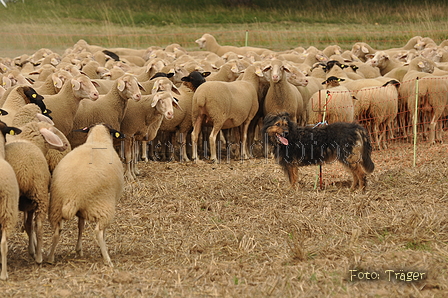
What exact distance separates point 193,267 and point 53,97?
4.37 metres

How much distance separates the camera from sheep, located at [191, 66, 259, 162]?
34.8 ft

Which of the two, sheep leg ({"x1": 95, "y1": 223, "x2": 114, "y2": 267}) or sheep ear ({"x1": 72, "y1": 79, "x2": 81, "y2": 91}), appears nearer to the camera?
sheep leg ({"x1": 95, "y1": 223, "x2": 114, "y2": 267})

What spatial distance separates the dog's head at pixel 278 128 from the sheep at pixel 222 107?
7.59 feet

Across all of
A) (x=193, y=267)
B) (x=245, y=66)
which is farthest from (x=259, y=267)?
(x=245, y=66)

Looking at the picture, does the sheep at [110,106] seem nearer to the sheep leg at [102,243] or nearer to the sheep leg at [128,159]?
the sheep leg at [128,159]

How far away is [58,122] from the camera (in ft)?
27.9

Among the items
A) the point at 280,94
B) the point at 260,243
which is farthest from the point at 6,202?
the point at 280,94

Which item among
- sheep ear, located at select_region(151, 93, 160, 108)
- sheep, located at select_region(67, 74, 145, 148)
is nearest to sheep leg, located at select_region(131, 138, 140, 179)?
sheep, located at select_region(67, 74, 145, 148)

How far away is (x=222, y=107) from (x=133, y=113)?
5.59 ft

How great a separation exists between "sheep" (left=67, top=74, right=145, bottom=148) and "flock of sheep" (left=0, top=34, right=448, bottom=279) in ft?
0.05

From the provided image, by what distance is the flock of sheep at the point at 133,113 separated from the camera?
17.8ft

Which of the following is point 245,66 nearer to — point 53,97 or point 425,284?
point 53,97

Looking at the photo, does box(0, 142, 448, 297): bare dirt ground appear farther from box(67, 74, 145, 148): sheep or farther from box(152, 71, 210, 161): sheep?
box(152, 71, 210, 161): sheep

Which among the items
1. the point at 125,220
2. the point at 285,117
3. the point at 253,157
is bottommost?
the point at 253,157
